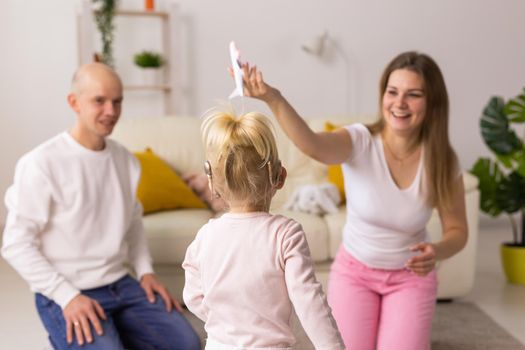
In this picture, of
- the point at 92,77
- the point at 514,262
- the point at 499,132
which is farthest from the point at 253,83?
the point at 514,262

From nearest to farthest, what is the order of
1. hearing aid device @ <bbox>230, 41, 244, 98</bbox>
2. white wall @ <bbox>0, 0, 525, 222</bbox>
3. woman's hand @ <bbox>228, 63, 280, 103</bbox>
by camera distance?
hearing aid device @ <bbox>230, 41, 244, 98</bbox> → woman's hand @ <bbox>228, 63, 280, 103</bbox> → white wall @ <bbox>0, 0, 525, 222</bbox>

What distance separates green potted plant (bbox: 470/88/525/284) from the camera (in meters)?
3.56

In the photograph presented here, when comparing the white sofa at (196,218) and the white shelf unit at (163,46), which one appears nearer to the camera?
the white sofa at (196,218)

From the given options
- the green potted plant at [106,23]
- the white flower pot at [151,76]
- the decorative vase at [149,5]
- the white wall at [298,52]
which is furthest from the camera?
the white flower pot at [151,76]

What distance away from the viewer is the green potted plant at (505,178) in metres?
3.56

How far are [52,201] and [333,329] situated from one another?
4.24ft

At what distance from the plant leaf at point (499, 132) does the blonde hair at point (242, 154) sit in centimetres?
264

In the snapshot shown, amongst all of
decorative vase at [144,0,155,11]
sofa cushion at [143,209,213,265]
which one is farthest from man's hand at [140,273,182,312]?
decorative vase at [144,0,155,11]

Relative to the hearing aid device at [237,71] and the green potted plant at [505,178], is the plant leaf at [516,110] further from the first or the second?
the hearing aid device at [237,71]

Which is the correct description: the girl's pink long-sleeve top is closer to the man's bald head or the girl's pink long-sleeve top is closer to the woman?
the woman

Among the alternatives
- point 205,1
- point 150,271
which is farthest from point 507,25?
point 150,271

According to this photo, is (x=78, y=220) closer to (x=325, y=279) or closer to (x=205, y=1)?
(x=325, y=279)

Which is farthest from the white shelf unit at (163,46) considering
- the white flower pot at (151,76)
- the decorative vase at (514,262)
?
the decorative vase at (514,262)

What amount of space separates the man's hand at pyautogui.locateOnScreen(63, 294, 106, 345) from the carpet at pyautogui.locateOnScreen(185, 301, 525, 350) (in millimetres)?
644
